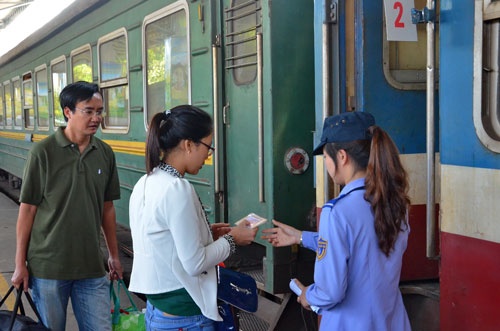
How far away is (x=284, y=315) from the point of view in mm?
3295

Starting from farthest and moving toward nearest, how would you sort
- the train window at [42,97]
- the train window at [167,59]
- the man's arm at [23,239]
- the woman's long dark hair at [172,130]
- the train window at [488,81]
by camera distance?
the train window at [42,97] < the train window at [167,59] < the man's arm at [23,239] < the woman's long dark hair at [172,130] < the train window at [488,81]

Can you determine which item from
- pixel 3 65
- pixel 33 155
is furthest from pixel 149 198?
pixel 3 65

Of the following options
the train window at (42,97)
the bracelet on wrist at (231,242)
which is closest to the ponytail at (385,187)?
the bracelet on wrist at (231,242)

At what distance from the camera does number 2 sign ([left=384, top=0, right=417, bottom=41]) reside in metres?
2.43

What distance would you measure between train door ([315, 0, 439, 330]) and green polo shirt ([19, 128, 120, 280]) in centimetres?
106

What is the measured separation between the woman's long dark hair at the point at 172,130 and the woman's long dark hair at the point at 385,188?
59cm

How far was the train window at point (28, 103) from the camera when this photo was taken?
11.0 metres

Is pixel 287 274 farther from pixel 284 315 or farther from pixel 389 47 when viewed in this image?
pixel 389 47

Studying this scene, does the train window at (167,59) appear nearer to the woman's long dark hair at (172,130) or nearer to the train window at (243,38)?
the train window at (243,38)

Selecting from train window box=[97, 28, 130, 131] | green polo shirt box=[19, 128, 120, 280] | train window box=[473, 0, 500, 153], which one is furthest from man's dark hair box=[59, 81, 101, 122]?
train window box=[97, 28, 130, 131]

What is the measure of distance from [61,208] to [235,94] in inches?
59.0

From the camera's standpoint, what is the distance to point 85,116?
276cm

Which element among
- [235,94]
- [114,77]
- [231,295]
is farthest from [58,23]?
[231,295]

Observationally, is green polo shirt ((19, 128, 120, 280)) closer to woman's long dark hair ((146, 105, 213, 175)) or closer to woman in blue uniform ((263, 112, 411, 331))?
woman's long dark hair ((146, 105, 213, 175))
